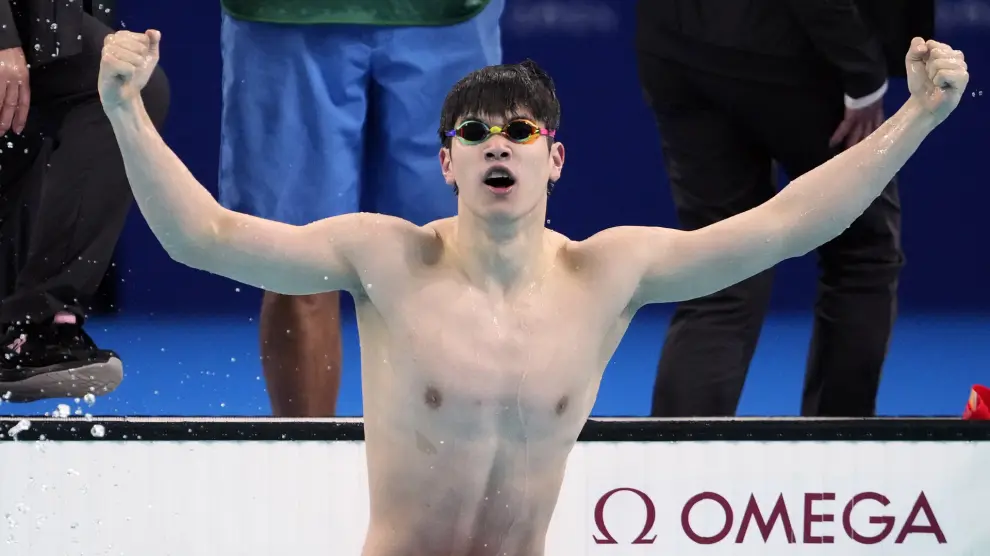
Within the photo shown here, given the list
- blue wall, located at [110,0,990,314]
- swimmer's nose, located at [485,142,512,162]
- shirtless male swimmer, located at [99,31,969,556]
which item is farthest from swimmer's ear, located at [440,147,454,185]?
blue wall, located at [110,0,990,314]

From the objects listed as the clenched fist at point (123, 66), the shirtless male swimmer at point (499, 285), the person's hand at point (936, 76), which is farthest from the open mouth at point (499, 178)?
the person's hand at point (936, 76)

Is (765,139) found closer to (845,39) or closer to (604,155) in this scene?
(845,39)

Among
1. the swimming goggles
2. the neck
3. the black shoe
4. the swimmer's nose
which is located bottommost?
the black shoe

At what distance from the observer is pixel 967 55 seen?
532cm

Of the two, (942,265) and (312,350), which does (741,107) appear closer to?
(312,350)

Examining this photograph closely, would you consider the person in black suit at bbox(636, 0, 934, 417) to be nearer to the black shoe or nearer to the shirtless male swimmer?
the shirtless male swimmer

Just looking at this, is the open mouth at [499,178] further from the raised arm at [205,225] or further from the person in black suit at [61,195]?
the person in black suit at [61,195]

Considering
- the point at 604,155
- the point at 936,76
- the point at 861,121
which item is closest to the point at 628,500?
the point at 861,121

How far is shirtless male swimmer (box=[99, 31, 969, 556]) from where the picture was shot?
2.09 metres

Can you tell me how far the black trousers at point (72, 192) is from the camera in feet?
11.2

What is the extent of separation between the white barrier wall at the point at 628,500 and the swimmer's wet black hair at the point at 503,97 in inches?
43.6

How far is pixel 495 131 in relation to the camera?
81.5 inches

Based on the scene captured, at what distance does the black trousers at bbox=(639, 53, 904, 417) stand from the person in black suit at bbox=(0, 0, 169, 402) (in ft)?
4.68

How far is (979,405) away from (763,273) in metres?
0.61
